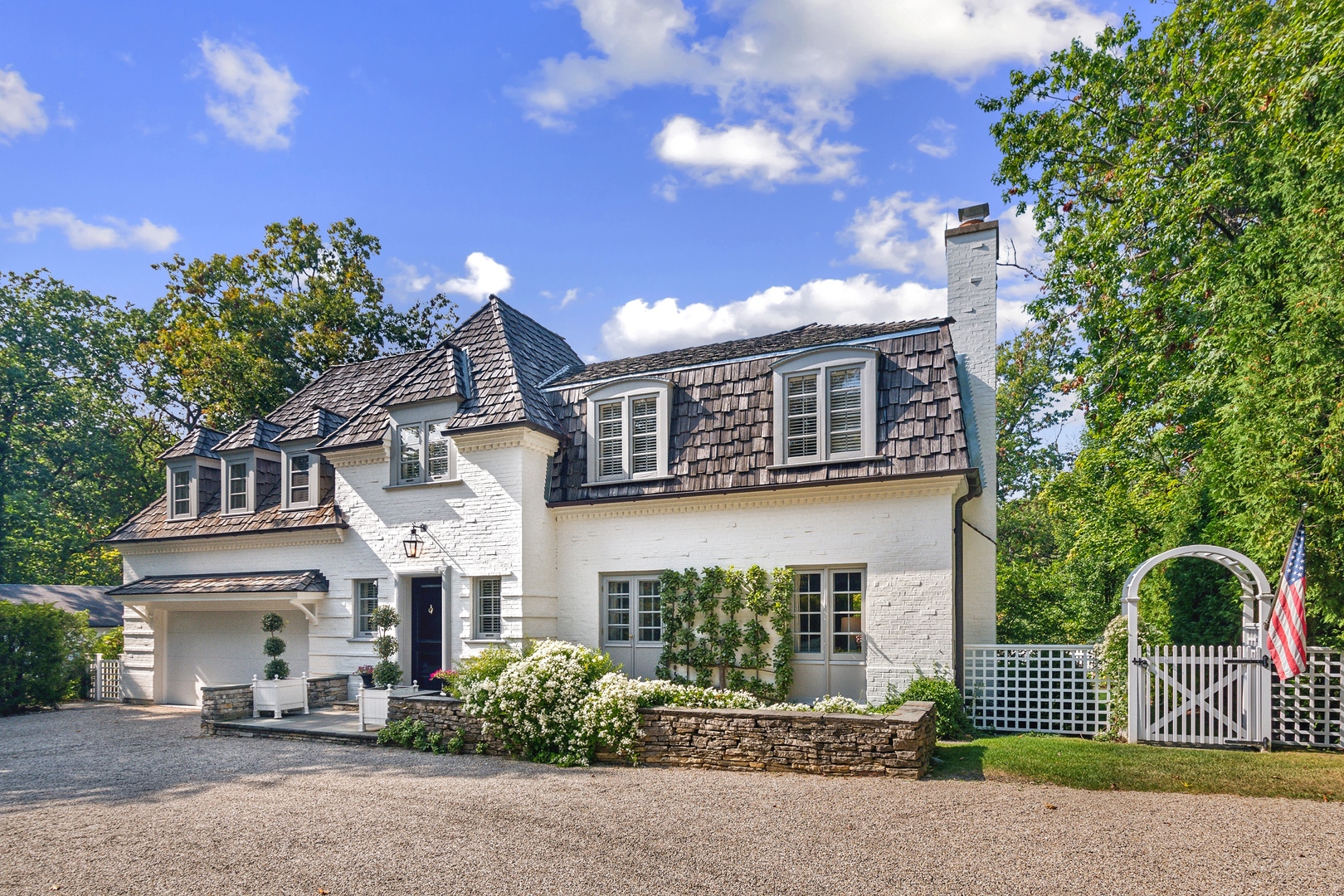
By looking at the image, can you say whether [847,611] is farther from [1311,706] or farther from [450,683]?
[450,683]

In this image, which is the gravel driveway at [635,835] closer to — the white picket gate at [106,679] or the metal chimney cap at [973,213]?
the metal chimney cap at [973,213]

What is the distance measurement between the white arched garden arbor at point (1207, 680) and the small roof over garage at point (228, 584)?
13962 millimetres

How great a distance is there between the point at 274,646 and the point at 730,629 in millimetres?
8790

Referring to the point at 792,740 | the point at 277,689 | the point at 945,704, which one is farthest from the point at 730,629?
the point at 277,689

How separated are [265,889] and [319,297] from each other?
2387 centimetres

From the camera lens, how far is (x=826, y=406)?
1255 centimetres

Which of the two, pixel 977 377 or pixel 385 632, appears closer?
pixel 977 377

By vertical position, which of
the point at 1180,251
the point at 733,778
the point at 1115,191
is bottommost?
the point at 733,778

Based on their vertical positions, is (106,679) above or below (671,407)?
below

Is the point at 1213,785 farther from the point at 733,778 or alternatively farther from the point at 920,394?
the point at 920,394

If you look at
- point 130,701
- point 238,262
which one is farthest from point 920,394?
point 238,262

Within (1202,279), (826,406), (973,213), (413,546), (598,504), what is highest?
Answer: (973,213)

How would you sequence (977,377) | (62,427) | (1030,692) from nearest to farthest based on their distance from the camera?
(1030,692)
(977,377)
(62,427)

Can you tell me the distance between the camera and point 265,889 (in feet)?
18.6
